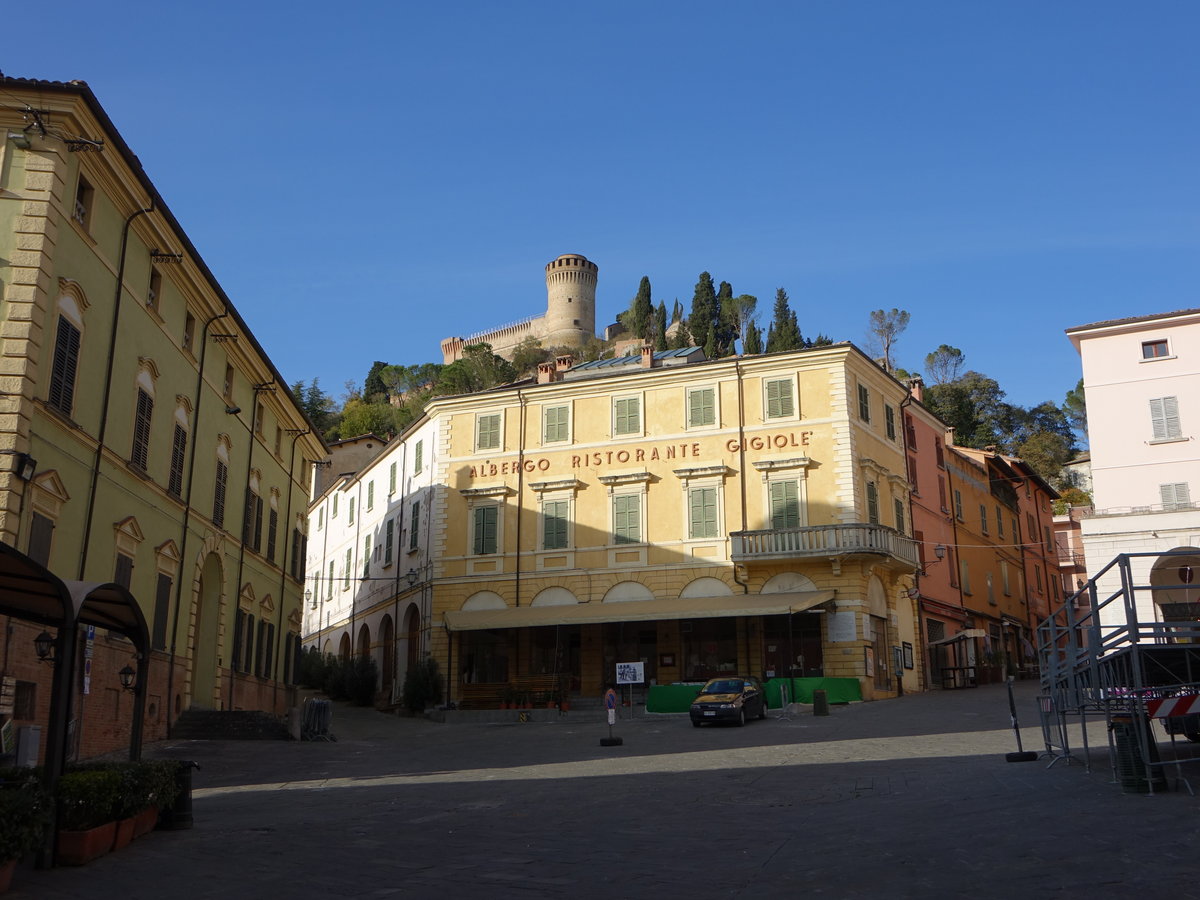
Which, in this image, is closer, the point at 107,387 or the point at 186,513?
the point at 107,387

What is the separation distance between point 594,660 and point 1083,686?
→ 25.6 m

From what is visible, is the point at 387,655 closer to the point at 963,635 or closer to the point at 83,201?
the point at 963,635

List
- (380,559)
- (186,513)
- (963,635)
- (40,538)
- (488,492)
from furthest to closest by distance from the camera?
→ (380,559) → (963,635) → (488,492) → (186,513) → (40,538)

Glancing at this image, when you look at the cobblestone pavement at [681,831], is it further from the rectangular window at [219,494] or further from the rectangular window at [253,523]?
the rectangular window at [253,523]

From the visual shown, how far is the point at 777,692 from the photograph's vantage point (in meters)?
33.2

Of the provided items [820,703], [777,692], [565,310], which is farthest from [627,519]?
[565,310]

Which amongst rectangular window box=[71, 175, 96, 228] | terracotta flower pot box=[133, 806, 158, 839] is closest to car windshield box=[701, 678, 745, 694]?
rectangular window box=[71, 175, 96, 228]

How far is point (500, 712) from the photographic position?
114 ft

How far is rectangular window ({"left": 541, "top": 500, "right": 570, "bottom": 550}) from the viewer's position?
39.7 m

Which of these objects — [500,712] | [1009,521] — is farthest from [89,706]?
[1009,521]

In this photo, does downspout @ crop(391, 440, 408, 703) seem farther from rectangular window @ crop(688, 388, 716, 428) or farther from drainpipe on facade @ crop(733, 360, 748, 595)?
drainpipe on facade @ crop(733, 360, 748, 595)

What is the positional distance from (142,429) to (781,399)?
70.5ft

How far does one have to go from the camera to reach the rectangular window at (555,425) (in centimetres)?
4072

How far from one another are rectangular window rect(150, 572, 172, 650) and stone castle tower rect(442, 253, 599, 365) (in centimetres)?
11011
